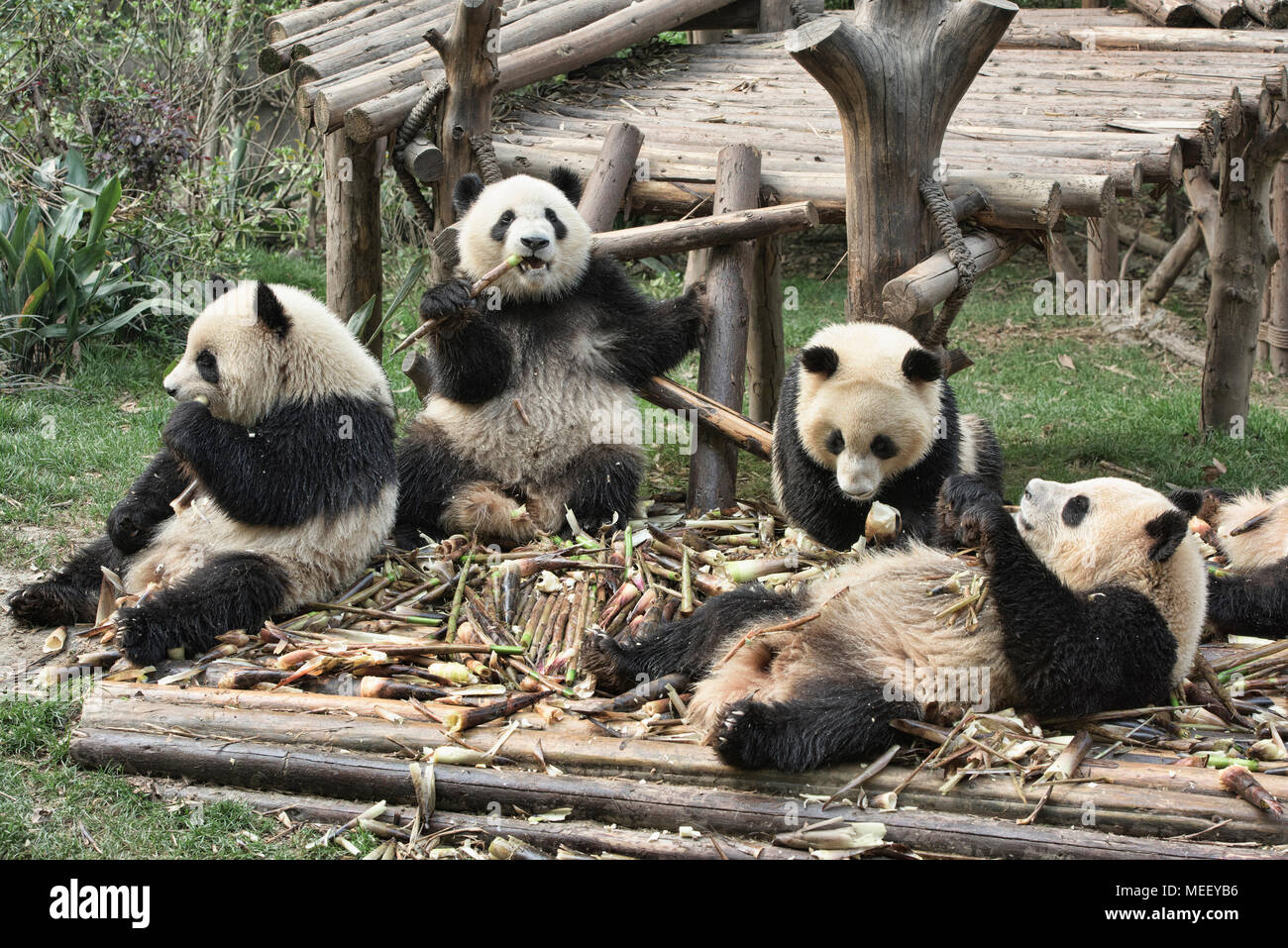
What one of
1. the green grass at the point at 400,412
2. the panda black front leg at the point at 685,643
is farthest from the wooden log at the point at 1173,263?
the panda black front leg at the point at 685,643

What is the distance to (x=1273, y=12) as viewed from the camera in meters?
8.20

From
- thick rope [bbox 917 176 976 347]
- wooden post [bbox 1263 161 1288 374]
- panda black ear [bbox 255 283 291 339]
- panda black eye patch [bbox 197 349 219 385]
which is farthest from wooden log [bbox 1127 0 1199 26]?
panda black eye patch [bbox 197 349 219 385]

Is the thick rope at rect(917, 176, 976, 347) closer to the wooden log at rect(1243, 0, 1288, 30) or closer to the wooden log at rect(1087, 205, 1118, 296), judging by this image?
the wooden log at rect(1243, 0, 1288, 30)

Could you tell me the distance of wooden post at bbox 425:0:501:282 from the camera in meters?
6.00

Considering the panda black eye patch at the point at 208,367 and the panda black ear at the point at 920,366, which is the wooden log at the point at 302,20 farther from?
the panda black ear at the point at 920,366

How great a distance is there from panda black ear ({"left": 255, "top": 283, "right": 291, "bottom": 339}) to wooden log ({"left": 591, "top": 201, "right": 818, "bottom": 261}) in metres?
1.76

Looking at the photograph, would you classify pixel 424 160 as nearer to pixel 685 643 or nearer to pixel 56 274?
pixel 56 274

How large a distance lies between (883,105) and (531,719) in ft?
10.0

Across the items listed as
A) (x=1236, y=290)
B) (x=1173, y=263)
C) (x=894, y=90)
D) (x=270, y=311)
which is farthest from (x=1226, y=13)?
(x=270, y=311)

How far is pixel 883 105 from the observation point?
5.14 m

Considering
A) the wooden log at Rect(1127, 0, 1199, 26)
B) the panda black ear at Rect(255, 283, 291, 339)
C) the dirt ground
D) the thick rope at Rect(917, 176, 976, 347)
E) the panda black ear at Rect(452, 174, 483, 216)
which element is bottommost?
the dirt ground

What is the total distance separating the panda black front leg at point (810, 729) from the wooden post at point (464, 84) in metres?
3.86
